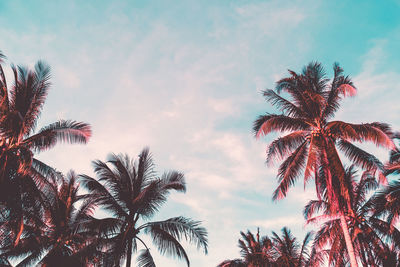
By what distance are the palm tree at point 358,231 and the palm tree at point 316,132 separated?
17.4ft

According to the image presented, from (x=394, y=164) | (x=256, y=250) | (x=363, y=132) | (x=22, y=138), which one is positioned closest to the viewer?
(x=22, y=138)

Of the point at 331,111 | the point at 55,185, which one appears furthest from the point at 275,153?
the point at 55,185

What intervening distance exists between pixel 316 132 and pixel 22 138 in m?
13.1

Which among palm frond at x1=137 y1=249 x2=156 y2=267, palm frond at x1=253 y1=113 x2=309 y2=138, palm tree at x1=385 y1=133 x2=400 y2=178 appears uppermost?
palm frond at x1=253 y1=113 x2=309 y2=138

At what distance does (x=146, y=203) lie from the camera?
48.3 ft

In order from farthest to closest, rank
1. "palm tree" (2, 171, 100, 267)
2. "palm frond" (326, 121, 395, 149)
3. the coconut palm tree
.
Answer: "palm tree" (2, 171, 100, 267) < the coconut palm tree < "palm frond" (326, 121, 395, 149)

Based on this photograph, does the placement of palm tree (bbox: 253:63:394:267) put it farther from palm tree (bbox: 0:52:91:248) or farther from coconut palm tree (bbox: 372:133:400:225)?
palm tree (bbox: 0:52:91:248)

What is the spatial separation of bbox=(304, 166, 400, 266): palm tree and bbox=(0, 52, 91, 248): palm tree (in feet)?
51.0

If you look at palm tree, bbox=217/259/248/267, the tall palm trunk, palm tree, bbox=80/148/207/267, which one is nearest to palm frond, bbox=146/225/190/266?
palm tree, bbox=80/148/207/267

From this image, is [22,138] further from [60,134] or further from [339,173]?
[339,173]

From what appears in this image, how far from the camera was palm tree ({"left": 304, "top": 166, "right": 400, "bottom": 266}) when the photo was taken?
2017cm

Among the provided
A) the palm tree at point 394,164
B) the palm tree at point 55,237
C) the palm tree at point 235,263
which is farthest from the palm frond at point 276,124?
the palm tree at point 235,263

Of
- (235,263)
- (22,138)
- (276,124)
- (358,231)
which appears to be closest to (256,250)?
(235,263)

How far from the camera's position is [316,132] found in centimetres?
1598
